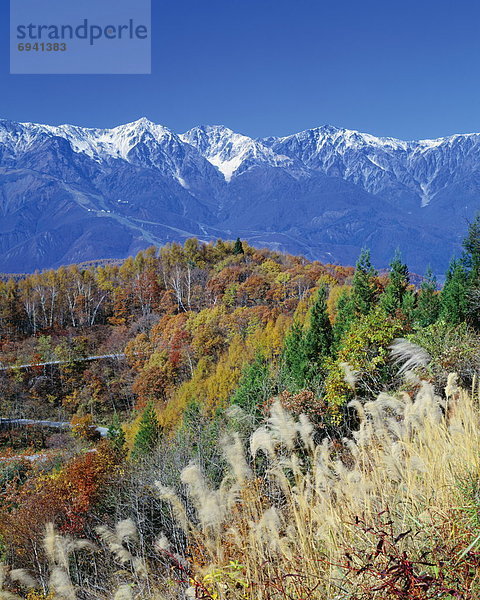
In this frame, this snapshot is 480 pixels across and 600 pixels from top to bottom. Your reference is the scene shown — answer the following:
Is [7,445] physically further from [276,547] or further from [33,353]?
[276,547]

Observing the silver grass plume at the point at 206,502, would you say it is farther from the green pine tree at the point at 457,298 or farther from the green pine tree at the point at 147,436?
the green pine tree at the point at 457,298

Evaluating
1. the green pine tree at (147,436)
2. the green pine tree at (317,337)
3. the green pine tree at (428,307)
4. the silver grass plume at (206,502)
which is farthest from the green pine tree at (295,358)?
the silver grass plume at (206,502)

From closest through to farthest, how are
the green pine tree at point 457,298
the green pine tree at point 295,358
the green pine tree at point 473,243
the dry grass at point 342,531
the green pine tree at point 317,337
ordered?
the dry grass at point 342,531, the green pine tree at point 295,358, the green pine tree at point 317,337, the green pine tree at point 457,298, the green pine tree at point 473,243

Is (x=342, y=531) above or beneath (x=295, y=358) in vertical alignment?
above

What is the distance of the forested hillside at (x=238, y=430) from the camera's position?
Answer: 2648 mm

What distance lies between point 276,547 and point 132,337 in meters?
56.2

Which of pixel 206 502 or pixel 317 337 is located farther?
pixel 317 337

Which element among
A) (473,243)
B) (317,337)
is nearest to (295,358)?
(317,337)

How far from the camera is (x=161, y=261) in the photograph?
7094 cm

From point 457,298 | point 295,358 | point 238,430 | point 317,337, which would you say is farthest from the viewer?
point 457,298

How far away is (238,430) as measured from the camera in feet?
37.9

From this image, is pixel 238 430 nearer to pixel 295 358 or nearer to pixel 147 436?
pixel 295 358

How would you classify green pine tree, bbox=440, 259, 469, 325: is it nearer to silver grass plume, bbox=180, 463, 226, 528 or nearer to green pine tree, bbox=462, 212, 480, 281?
green pine tree, bbox=462, 212, 480, 281

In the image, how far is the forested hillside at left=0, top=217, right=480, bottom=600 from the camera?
265 centimetres
